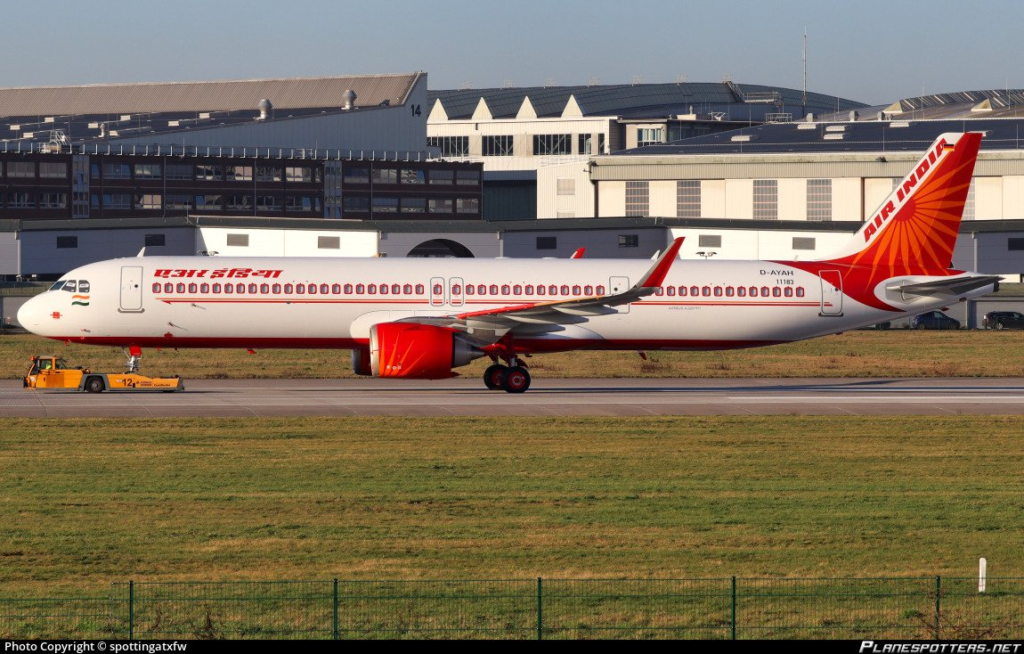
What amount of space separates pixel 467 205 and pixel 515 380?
12154 cm

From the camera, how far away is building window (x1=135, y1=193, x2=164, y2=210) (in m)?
147

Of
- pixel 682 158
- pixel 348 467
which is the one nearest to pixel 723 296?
pixel 348 467

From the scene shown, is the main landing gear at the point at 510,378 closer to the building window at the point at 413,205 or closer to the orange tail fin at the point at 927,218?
the orange tail fin at the point at 927,218

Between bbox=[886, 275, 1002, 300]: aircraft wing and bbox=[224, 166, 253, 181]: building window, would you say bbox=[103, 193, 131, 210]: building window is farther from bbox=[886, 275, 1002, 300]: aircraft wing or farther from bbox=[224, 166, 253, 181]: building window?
bbox=[886, 275, 1002, 300]: aircraft wing

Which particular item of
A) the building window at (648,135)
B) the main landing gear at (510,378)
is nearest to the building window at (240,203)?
the building window at (648,135)

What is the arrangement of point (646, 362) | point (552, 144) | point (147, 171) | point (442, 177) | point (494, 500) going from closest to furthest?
point (494, 500)
point (646, 362)
point (147, 171)
point (442, 177)
point (552, 144)

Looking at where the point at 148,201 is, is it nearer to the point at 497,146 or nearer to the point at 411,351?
the point at 497,146

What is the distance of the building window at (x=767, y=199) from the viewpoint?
390 feet

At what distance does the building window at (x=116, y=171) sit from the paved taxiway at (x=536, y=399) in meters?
97.2

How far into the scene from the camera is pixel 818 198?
387 feet

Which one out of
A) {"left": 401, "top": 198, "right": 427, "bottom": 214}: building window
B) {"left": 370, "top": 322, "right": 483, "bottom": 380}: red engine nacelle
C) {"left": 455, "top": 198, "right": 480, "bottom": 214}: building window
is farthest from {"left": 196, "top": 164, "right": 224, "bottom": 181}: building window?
{"left": 370, "top": 322, "right": 483, "bottom": 380}: red engine nacelle

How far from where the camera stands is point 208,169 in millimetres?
150500

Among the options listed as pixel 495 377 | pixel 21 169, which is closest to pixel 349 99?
pixel 21 169

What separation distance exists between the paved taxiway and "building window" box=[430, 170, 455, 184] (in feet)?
369
